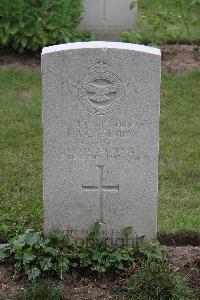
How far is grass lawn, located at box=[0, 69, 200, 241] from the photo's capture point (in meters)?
5.90

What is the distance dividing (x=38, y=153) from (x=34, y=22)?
2766 mm

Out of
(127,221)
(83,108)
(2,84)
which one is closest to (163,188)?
(127,221)

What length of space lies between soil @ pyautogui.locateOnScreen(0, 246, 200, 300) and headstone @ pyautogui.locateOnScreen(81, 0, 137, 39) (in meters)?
5.54

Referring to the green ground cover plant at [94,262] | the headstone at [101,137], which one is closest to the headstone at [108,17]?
the headstone at [101,137]

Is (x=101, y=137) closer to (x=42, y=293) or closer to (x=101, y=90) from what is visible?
(x=101, y=90)

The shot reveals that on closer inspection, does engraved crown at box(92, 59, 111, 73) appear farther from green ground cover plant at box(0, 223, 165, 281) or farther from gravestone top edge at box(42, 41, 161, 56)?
green ground cover plant at box(0, 223, 165, 281)

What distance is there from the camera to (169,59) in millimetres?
9617

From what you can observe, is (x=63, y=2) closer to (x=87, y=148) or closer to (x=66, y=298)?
(x=87, y=148)

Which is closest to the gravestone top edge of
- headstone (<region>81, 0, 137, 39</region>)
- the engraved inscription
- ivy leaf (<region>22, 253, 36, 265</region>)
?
the engraved inscription

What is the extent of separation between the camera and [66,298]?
4.86m

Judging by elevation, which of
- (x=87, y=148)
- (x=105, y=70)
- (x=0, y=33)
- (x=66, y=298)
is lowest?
(x=66, y=298)

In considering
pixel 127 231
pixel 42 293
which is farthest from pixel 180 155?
pixel 42 293

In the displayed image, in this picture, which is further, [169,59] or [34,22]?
[169,59]

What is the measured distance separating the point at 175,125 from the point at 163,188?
1.44m
